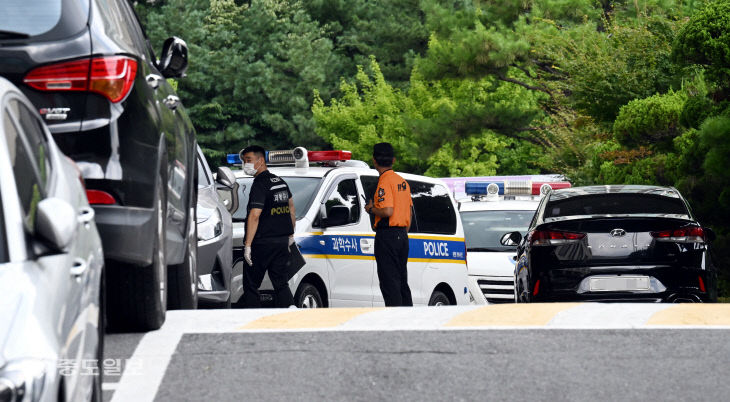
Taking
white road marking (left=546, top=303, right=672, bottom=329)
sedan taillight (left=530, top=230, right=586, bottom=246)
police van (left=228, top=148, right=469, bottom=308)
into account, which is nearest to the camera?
white road marking (left=546, top=303, right=672, bottom=329)

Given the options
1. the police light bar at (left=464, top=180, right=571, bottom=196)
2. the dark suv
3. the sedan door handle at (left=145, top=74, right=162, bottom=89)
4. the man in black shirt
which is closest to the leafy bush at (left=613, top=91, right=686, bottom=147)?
the police light bar at (left=464, top=180, right=571, bottom=196)

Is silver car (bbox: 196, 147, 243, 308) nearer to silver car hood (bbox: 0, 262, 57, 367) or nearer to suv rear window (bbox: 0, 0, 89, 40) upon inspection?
suv rear window (bbox: 0, 0, 89, 40)

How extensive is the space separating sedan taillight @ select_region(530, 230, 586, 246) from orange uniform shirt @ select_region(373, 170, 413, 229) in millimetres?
1349

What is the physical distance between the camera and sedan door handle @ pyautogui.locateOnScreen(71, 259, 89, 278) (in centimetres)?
431

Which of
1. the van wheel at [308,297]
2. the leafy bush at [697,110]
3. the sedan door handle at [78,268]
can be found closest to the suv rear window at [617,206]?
the van wheel at [308,297]

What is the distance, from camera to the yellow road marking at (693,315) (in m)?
7.61

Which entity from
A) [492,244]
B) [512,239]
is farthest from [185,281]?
[492,244]

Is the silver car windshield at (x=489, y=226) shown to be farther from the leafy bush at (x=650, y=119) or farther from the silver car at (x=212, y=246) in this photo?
the silver car at (x=212, y=246)

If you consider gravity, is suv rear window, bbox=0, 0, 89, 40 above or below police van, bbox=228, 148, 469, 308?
above

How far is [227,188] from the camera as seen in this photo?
1248 cm

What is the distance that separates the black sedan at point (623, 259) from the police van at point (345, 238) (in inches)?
80.5

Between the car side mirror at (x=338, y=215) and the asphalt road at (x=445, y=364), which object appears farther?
the car side mirror at (x=338, y=215)

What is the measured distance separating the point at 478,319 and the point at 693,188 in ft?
36.8

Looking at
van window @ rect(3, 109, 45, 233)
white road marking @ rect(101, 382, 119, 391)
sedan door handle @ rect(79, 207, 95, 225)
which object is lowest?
white road marking @ rect(101, 382, 119, 391)
